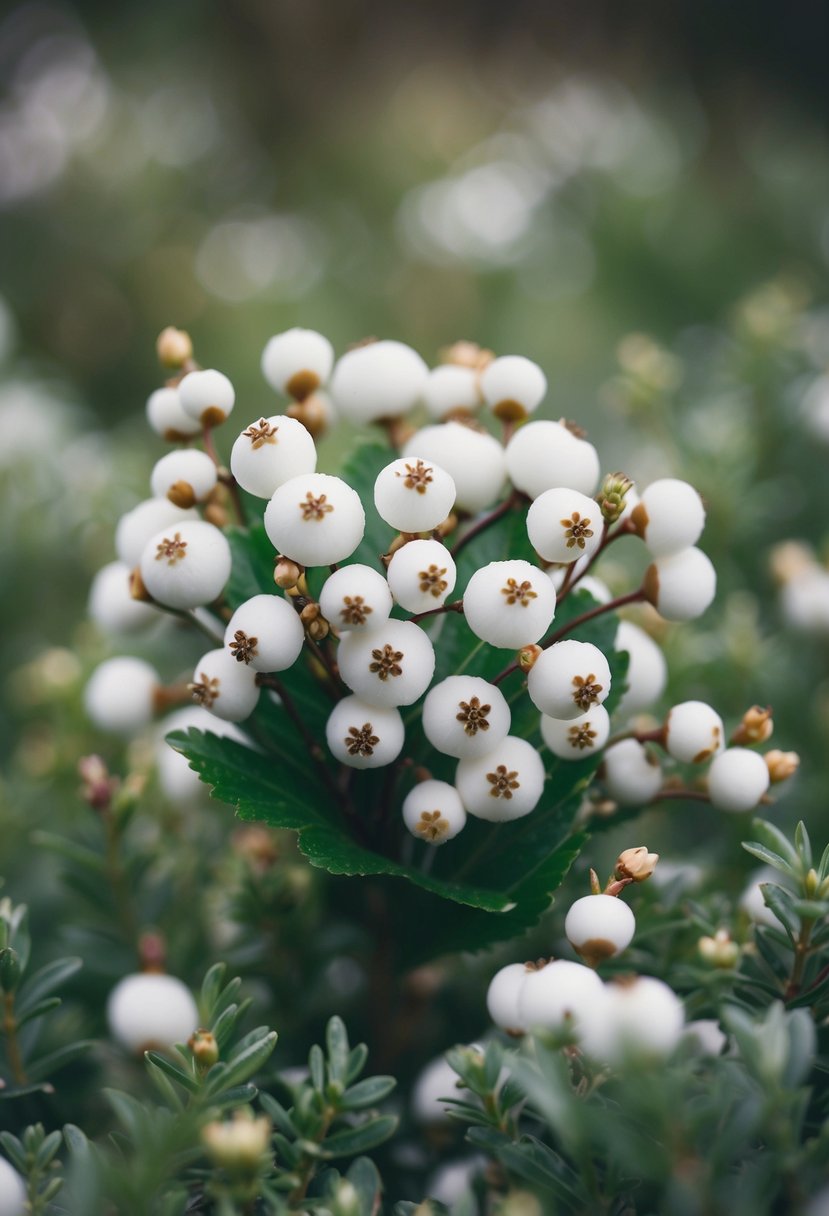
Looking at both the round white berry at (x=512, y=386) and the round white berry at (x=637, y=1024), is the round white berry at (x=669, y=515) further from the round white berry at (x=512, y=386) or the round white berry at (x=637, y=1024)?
the round white berry at (x=637, y=1024)

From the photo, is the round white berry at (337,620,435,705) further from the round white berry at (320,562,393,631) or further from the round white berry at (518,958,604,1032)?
the round white berry at (518,958,604,1032)

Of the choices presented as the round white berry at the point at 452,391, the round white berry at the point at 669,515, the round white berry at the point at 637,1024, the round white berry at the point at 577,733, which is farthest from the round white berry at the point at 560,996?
the round white berry at the point at 452,391

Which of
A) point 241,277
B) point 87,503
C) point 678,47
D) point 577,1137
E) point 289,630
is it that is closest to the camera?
point 577,1137

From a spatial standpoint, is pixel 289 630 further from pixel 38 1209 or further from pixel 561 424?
pixel 38 1209

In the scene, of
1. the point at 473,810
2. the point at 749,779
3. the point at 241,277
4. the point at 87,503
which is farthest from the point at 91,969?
the point at 241,277

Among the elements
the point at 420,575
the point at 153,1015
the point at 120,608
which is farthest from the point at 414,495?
the point at 153,1015

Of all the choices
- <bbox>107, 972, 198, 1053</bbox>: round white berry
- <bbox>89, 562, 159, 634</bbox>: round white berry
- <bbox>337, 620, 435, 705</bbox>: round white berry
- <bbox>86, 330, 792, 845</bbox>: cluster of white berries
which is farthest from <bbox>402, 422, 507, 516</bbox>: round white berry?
<bbox>107, 972, 198, 1053</bbox>: round white berry
